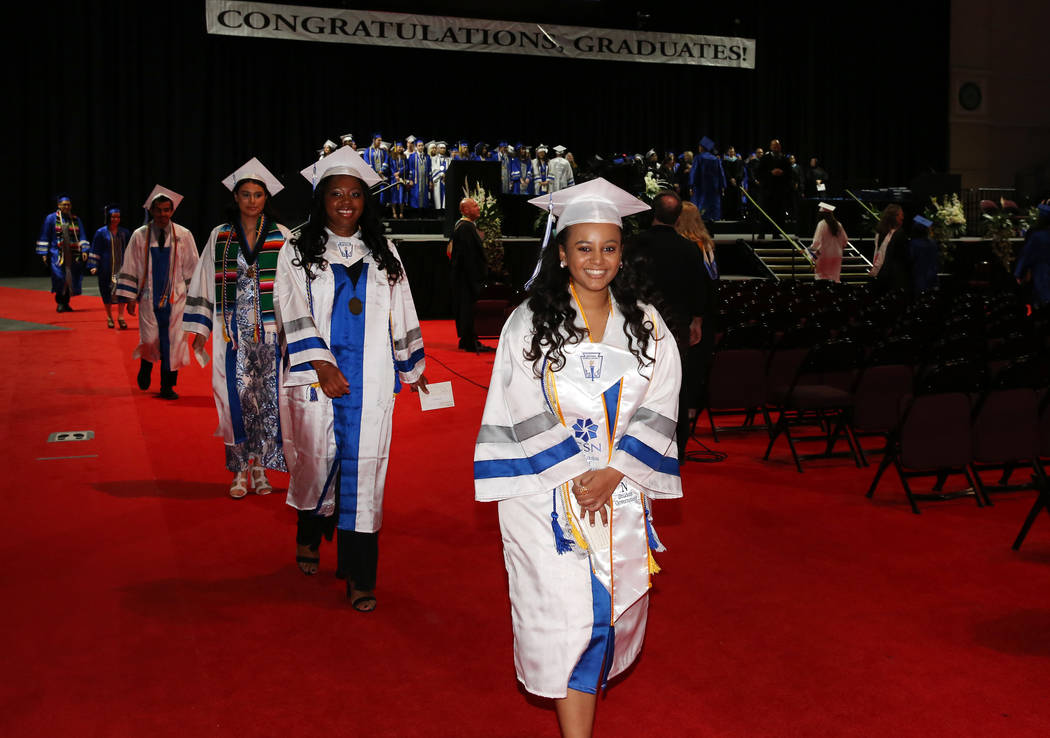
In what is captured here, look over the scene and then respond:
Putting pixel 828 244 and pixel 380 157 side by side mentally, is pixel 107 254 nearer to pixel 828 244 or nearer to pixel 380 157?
pixel 380 157

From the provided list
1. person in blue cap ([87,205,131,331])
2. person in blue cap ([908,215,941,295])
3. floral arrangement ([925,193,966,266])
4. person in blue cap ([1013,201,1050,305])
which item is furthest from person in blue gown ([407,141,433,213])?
person in blue cap ([1013,201,1050,305])

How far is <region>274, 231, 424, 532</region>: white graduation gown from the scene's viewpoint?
3.75m

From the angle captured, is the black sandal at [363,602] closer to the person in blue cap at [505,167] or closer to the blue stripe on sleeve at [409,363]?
the blue stripe on sleeve at [409,363]

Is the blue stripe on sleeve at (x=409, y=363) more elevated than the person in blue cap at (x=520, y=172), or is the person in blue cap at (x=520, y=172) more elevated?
the person in blue cap at (x=520, y=172)

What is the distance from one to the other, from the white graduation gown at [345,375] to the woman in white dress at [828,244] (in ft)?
31.9

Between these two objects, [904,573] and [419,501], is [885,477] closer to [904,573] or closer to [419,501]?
[904,573]

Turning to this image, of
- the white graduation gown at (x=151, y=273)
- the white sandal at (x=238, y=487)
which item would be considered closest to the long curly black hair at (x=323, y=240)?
the white sandal at (x=238, y=487)

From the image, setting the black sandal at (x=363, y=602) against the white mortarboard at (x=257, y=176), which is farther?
the white mortarboard at (x=257, y=176)

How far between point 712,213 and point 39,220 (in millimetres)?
14569

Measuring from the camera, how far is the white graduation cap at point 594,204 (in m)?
2.55

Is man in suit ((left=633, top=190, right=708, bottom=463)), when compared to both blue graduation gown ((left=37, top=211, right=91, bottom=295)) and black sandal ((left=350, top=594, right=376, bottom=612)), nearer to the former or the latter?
black sandal ((left=350, top=594, right=376, bottom=612))

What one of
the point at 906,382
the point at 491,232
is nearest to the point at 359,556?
the point at 906,382

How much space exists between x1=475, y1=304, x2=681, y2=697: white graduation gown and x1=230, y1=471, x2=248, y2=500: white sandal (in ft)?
10.7

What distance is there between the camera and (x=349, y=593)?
13.0 ft
